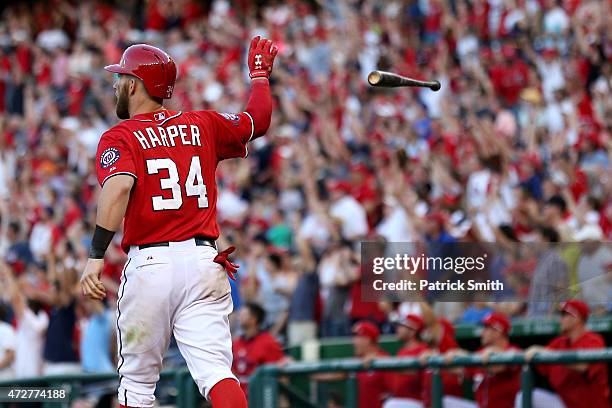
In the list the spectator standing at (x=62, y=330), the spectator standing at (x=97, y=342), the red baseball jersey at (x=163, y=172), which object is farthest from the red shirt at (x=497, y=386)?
the spectator standing at (x=62, y=330)

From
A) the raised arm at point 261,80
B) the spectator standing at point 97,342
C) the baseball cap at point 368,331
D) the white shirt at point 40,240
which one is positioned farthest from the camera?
the white shirt at point 40,240

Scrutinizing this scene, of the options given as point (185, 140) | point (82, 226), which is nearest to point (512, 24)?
point (82, 226)

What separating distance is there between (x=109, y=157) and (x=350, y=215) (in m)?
7.41

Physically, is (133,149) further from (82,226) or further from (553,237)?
(82,226)

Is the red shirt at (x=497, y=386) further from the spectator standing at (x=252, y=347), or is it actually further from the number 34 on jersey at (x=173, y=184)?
the number 34 on jersey at (x=173, y=184)

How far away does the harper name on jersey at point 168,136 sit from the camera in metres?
5.65

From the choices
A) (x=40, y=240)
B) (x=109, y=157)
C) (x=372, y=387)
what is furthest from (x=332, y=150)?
(x=109, y=157)

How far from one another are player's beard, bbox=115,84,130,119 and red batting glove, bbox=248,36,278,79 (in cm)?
62

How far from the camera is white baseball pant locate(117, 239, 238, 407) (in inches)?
219

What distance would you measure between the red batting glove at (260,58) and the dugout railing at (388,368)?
253cm

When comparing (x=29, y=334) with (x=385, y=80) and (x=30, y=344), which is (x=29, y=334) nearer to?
(x=30, y=344)

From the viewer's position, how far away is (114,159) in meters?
5.54

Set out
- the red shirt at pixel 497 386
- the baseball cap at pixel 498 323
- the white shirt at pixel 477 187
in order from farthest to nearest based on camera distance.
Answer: the white shirt at pixel 477 187 → the baseball cap at pixel 498 323 → the red shirt at pixel 497 386

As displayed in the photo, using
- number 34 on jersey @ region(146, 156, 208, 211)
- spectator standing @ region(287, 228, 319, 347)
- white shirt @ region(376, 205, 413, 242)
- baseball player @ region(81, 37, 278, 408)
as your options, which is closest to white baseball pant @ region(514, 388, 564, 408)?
baseball player @ region(81, 37, 278, 408)
